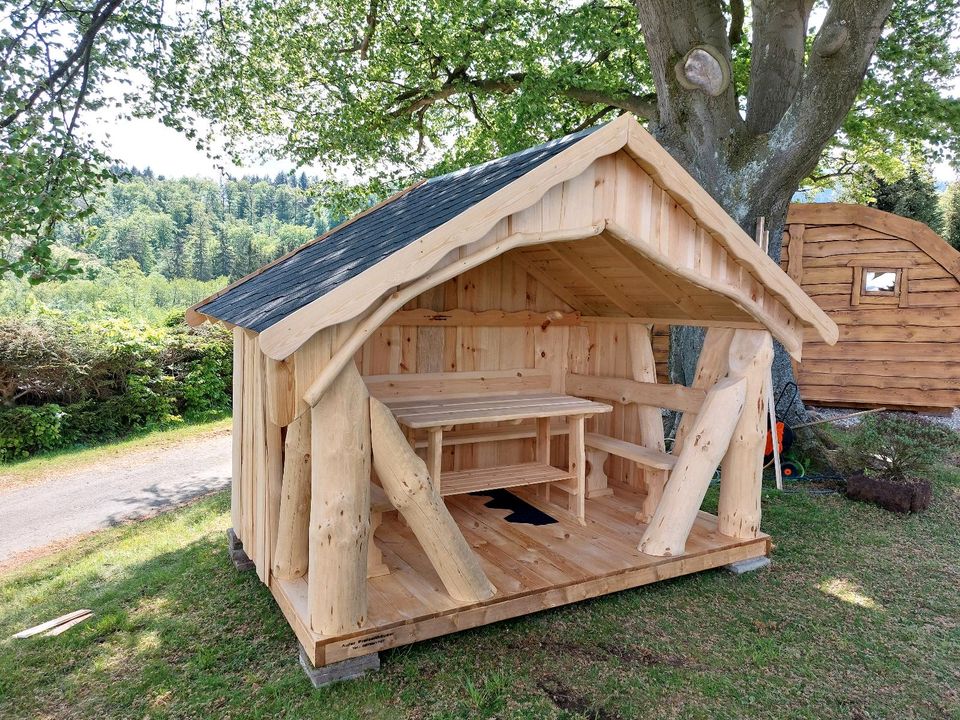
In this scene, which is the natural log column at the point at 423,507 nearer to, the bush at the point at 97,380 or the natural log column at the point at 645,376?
the natural log column at the point at 645,376

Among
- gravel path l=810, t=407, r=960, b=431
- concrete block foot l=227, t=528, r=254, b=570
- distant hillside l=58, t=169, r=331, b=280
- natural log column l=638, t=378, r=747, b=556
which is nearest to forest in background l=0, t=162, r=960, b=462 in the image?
concrete block foot l=227, t=528, r=254, b=570

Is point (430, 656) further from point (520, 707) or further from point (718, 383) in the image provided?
point (718, 383)

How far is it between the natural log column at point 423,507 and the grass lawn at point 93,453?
266 inches

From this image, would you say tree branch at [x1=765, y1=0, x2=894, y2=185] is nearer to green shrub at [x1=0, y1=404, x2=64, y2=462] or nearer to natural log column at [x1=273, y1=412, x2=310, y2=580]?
natural log column at [x1=273, y1=412, x2=310, y2=580]

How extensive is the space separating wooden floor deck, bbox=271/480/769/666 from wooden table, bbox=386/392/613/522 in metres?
0.38

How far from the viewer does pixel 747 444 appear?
4590 millimetres

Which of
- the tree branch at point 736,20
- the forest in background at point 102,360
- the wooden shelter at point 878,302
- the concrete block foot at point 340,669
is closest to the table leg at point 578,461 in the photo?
the concrete block foot at point 340,669

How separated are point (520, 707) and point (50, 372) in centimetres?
906

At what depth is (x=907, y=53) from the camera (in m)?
9.21

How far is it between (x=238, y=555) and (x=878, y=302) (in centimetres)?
1009

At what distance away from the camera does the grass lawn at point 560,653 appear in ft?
10.3

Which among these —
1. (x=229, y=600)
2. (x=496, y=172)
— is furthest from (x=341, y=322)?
(x=229, y=600)

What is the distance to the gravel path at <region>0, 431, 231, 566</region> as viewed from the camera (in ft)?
20.5

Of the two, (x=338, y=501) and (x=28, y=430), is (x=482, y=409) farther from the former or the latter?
(x=28, y=430)
